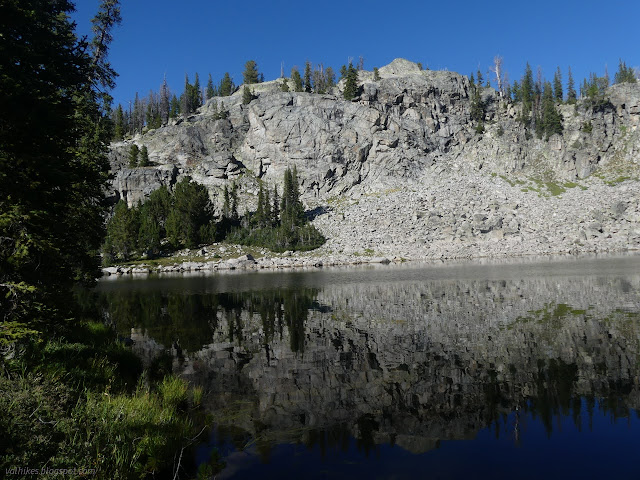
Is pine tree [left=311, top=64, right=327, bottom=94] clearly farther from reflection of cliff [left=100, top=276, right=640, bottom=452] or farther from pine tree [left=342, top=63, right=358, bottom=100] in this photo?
reflection of cliff [left=100, top=276, right=640, bottom=452]

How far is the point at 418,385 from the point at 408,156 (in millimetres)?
120411

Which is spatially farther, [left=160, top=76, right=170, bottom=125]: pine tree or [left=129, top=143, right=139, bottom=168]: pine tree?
[left=160, top=76, right=170, bottom=125]: pine tree

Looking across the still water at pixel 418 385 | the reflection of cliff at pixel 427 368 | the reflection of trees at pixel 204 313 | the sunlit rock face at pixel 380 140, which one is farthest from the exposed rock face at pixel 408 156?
the reflection of cliff at pixel 427 368

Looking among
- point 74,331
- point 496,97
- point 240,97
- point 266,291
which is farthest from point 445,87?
point 74,331

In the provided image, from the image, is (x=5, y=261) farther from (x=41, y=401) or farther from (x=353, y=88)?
(x=353, y=88)

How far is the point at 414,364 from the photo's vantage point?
14516 millimetres

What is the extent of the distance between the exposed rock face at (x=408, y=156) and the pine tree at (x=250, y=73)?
47.5m

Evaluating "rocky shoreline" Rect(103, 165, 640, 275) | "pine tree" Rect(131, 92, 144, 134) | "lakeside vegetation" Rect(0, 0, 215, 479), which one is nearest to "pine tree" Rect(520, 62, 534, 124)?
"rocky shoreline" Rect(103, 165, 640, 275)

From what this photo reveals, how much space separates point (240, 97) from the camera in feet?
554

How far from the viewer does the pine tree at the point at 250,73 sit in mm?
193000

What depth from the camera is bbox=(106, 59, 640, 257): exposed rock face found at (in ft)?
311

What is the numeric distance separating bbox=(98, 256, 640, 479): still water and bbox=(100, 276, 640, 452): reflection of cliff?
0.07 metres

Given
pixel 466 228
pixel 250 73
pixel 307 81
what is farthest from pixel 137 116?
pixel 466 228

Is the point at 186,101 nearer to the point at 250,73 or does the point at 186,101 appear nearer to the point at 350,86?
the point at 250,73
